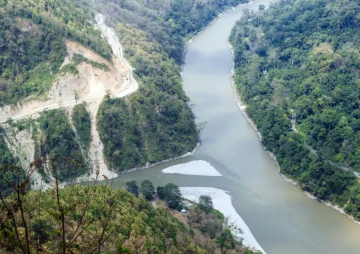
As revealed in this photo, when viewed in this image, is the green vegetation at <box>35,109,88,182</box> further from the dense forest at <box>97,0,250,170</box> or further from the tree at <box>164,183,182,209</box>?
the tree at <box>164,183,182,209</box>

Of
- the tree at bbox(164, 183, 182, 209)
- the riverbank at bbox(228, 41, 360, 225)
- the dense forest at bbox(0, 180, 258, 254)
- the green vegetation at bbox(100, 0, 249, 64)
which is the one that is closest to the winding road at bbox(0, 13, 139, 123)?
the green vegetation at bbox(100, 0, 249, 64)

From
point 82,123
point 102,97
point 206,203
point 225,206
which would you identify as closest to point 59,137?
point 82,123

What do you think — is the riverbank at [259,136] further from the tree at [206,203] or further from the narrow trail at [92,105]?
the narrow trail at [92,105]

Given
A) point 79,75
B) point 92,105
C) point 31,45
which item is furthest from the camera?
point 31,45

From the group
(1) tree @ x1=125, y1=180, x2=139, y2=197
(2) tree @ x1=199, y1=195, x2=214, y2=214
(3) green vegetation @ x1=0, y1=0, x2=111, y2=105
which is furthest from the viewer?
(3) green vegetation @ x1=0, y1=0, x2=111, y2=105

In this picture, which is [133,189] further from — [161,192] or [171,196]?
[171,196]
